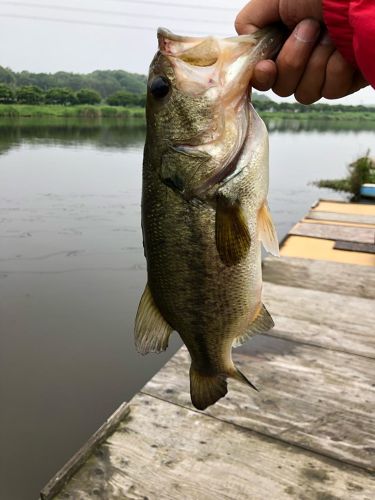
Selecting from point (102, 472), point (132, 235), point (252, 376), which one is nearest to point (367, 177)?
point (132, 235)

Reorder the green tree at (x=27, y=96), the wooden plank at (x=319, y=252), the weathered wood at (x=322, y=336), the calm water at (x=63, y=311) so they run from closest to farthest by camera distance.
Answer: the weathered wood at (x=322, y=336) → the calm water at (x=63, y=311) → the wooden plank at (x=319, y=252) → the green tree at (x=27, y=96)

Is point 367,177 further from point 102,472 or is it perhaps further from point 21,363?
point 102,472

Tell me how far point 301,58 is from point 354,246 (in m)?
6.32

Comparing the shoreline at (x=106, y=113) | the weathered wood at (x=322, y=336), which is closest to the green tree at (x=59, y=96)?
the shoreline at (x=106, y=113)

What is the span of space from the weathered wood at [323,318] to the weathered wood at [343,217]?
4874mm

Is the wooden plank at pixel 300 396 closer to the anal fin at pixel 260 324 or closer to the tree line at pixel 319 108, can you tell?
the anal fin at pixel 260 324

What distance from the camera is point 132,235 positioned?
998 cm

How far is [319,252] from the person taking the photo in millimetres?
7215

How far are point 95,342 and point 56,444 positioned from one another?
1.79 meters

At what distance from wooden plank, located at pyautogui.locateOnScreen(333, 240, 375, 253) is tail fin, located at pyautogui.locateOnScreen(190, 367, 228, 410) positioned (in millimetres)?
5994

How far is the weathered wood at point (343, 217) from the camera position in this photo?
31.3ft

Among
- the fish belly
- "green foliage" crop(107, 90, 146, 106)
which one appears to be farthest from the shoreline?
the fish belly

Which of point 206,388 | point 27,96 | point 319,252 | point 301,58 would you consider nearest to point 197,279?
point 206,388

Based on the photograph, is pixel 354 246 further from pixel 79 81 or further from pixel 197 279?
pixel 79 81
